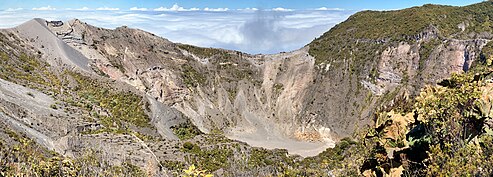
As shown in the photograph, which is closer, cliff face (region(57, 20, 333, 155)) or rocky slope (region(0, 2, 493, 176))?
rocky slope (region(0, 2, 493, 176))

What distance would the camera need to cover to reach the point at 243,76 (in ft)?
275

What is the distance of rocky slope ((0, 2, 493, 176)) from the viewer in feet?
181

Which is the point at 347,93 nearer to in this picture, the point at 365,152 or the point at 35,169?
the point at 365,152

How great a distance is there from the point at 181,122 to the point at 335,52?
3514 centimetres

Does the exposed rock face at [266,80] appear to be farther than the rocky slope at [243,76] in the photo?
Yes

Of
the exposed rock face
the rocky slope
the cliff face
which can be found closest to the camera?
the rocky slope

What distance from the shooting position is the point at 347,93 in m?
74.5

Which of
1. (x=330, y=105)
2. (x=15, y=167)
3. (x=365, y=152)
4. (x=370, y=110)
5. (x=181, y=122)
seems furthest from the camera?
(x=330, y=105)

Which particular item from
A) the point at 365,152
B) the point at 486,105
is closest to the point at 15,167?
the point at 365,152

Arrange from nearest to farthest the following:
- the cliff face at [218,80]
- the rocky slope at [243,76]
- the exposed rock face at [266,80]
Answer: the rocky slope at [243,76], the exposed rock face at [266,80], the cliff face at [218,80]

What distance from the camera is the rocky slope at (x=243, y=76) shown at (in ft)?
181

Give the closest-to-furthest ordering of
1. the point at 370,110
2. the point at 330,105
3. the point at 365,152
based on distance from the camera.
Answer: the point at 365,152
the point at 370,110
the point at 330,105

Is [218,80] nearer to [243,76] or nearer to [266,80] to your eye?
[243,76]

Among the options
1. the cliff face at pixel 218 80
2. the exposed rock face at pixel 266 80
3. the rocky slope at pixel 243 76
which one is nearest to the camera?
the rocky slope at pixel 243 76
